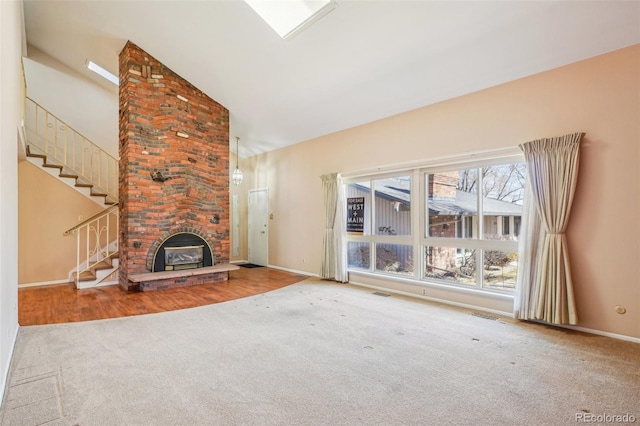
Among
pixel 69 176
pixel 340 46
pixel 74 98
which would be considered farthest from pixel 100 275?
pixel 340 46

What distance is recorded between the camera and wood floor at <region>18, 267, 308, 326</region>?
3.94m

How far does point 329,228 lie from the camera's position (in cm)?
613

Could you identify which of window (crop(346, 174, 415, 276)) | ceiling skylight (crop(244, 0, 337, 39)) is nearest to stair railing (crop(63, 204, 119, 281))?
ceiling skylight (crop(244, 0, 337, 39))

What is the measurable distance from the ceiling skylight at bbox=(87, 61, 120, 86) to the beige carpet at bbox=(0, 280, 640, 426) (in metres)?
5.37

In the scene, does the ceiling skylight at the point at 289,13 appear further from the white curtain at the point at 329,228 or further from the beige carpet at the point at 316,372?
the beige carpet at the point at 316,372

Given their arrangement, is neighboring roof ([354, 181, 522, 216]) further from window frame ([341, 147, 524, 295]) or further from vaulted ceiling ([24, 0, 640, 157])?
vaulted ceiling ([24, 0, 640, 157])

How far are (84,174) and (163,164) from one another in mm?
2794

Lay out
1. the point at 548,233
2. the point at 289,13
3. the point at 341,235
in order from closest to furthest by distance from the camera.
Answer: the point at 548,233 → the point at 289,13 → the point at 341,235

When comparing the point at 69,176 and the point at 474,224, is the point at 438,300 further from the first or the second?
the point at 69,176

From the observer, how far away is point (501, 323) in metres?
3.63

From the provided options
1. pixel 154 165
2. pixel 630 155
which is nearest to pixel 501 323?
pixel 630 155

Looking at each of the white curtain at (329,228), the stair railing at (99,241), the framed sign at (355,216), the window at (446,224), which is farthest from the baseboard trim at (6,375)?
the framed sign at (355,216)

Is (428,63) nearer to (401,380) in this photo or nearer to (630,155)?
(630,155)

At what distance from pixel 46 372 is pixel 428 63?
515 centimetres
